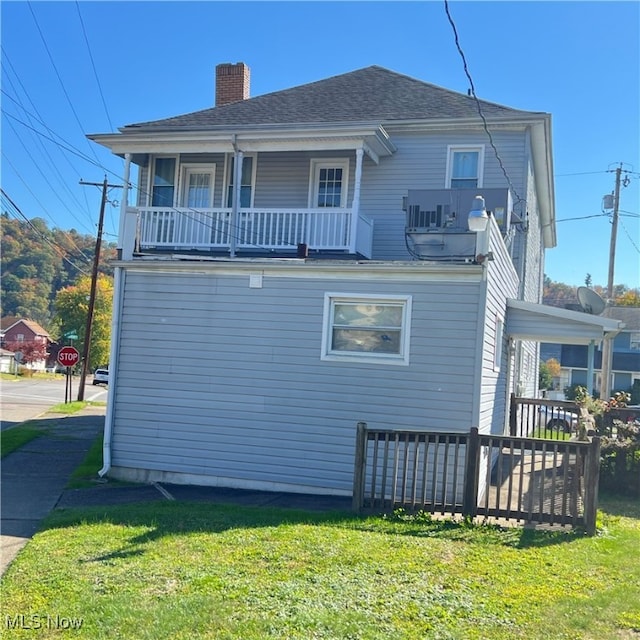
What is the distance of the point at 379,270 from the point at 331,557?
4578 millimetres

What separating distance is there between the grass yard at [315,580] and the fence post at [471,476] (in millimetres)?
323

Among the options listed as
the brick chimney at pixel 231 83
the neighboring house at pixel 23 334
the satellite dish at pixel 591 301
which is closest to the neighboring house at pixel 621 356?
the satellite dish at pixel 591 301

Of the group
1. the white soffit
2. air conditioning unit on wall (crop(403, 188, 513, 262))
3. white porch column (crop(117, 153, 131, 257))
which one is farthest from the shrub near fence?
white porch column (crop(117, 153, 131, 257))

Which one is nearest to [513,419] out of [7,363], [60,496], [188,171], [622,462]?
[622,462]

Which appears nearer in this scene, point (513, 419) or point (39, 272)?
point (513, 419)

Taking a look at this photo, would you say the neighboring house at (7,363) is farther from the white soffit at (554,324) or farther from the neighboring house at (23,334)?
the white soffit at (554,324)

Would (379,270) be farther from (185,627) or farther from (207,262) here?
(185,627)

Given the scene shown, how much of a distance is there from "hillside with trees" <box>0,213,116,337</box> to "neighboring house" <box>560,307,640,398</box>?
3316cm

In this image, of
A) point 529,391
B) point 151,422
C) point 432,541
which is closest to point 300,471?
point 151,422

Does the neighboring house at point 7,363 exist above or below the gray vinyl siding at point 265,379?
below

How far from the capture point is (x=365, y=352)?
→ 9.61m

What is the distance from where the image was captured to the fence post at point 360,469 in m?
7.99

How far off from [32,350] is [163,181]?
70.7m

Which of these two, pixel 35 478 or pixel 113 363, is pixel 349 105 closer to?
pixel 113 363
